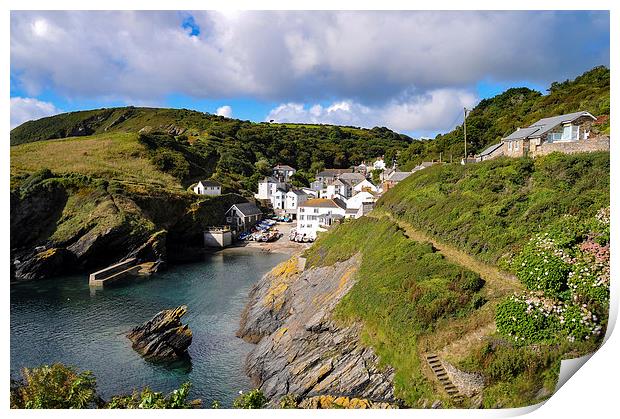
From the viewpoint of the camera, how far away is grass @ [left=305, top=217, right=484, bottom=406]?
14211mm

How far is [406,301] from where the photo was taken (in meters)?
16.1

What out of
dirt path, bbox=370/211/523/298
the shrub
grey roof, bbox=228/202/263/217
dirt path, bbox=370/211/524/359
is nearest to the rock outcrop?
dirt path, bbox=370/211/524/359

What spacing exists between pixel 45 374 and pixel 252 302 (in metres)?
17.7

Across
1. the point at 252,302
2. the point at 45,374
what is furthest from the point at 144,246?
the point at 45,374

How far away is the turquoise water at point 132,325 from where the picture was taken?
2072 cm

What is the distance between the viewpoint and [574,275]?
45.5 feet

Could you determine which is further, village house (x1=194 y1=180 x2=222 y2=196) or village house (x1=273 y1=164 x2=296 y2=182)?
village house (x1=273 y1=164 x2=296 y2=182)

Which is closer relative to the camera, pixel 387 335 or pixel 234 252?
pixel 387 335

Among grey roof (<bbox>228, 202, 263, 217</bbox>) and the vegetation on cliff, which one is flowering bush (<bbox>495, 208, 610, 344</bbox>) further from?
grey roof (<bbox>228, 202, 263, 217</bbox>)

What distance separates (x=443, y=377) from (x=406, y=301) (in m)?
3.39

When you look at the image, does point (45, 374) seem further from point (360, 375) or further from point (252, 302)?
point (252, 302)

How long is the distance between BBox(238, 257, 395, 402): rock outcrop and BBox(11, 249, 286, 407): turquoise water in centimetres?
140

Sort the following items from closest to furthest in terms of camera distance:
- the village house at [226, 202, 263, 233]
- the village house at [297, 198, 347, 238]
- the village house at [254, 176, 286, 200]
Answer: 1. the village house at [297, 198, 347, 238]
2. the village house at [226, 202, 263, 233]
3. the village house at [254, 176, 286, 200]

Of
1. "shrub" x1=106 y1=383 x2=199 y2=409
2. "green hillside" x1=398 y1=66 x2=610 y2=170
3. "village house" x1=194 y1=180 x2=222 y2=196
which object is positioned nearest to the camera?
"shrub" x1=106 y1=383 x2=199 y2=409
